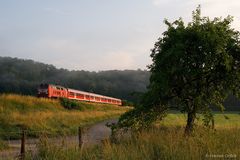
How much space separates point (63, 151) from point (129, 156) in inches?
83.1

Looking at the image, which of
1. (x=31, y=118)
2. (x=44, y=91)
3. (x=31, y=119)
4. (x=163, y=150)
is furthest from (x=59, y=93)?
(x=163, y=150)

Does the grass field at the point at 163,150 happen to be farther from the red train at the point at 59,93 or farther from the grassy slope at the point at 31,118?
the red train at the point at 59,93

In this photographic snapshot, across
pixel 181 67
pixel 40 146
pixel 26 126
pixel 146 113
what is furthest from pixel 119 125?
pixel 26 126

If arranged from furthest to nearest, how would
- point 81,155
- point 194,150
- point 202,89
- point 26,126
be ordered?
1. point 26,126
2. point 202,89
3. point 81,155
4. point 194,150

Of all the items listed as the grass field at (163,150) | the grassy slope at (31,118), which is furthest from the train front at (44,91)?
the grass field at (163,150)

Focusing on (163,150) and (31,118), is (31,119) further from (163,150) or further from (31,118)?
(163,150)

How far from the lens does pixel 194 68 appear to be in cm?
1594

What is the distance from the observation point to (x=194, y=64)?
1591cm

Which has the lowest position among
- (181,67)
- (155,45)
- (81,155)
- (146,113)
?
(81,155)

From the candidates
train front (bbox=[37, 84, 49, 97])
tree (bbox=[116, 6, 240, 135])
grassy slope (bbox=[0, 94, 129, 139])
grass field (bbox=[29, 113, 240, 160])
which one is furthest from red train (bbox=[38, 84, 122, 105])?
grass field (bbox=[29, 113, 240, 160])

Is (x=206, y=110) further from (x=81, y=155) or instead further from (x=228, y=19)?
(x=81, y=155)

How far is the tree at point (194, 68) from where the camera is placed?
1553cm

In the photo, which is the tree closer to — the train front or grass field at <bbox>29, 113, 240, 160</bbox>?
grass field at <bbox>29, 113, 240, 160</bbox>

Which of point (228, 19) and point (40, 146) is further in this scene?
point (228, 19)
